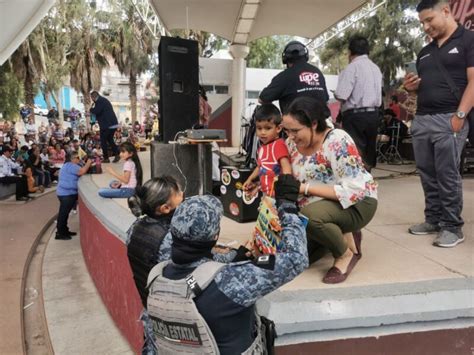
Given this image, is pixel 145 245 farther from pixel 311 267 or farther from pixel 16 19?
pixel 16 19

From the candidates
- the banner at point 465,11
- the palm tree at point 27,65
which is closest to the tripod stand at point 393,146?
the banner at point 465,11

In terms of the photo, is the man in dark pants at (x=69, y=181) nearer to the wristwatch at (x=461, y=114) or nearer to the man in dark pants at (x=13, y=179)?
the man in dark pants at (x=13, y=179)

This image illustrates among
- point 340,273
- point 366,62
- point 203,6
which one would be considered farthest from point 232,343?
point 203,6

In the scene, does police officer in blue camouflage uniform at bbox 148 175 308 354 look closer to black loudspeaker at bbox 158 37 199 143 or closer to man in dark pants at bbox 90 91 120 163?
black loudspeaker at bbox 158 37 199 143

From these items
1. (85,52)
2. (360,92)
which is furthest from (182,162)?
(85,52)

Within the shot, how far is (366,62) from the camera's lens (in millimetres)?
3939

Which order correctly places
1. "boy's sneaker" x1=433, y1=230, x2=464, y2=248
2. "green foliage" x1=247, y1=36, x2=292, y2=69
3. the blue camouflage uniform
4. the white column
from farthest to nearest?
"green foliage" x1=247, y1=36, x2=292, y2=69, the white column, "boy's sneaker" x1=433, y1=230, x2=464, y2=248, the blue camouflage uniform

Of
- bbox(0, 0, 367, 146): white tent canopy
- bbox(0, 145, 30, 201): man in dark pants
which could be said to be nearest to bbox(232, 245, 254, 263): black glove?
bbox(0, 0, 367, 146): white tent canopy

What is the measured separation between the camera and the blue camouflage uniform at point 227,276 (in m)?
A: 1.45

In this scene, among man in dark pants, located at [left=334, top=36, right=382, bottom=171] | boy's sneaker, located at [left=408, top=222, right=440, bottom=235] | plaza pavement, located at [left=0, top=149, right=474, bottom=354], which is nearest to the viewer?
plaza pavement, located at [left=0, top=149, right=474, bottom=354]

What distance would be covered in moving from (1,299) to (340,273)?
3736 millimetres

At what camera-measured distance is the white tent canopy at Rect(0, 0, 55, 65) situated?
11.8 feet

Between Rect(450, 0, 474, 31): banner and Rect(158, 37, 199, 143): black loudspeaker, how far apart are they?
3315mm

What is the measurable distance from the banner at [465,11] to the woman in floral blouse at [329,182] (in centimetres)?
363
